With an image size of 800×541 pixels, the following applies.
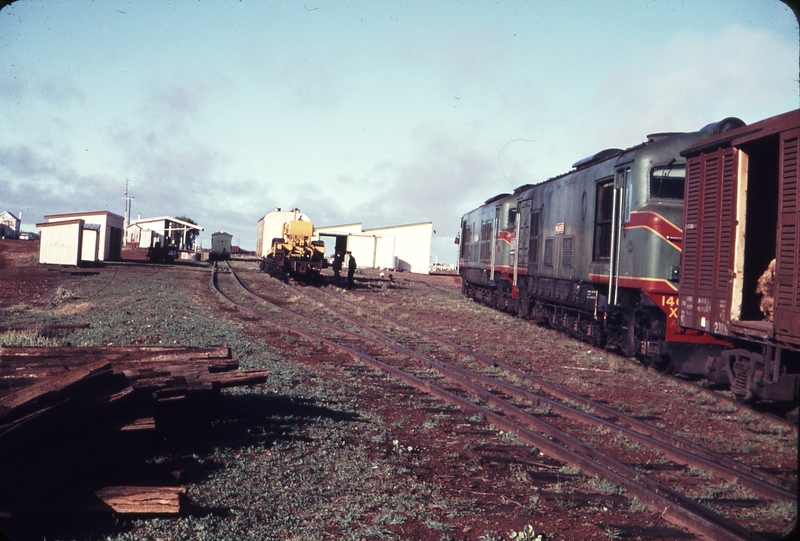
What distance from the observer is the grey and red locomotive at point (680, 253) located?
6.69 m

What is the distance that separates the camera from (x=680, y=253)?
924cm

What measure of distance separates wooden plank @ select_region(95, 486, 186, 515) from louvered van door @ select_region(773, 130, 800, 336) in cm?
563

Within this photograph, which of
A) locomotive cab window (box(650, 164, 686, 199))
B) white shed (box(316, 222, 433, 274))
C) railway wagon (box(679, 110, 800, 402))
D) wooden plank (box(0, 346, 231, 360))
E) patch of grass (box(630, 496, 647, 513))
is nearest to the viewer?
patch of grass (box(630, 496, 647, 513))

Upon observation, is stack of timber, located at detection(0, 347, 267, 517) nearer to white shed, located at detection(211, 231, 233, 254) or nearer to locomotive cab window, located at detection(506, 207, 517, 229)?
locomotive cab window, located at detection(506, 207, 517, 229)

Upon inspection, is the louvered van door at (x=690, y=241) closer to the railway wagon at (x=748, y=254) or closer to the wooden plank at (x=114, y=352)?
the railway wagon at (x=748, y=254)

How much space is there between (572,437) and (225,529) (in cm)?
366

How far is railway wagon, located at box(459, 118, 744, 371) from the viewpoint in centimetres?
986

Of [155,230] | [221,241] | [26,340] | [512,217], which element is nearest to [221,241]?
[221,241]

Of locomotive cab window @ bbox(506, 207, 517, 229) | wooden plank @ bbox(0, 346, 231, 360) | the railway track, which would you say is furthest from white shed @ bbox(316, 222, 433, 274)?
wooden plank @ bbox(0, 346, 231, 360)

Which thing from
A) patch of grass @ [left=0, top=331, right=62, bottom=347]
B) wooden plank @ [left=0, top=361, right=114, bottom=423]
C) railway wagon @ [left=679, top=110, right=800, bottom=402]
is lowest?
patch of grass @ [left=0, top=331, right=62, bottom=347]

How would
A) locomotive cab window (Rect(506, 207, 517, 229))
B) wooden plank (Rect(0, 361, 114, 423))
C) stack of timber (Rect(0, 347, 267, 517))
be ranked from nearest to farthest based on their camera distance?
stack of timber (Rect(0, 347, 267, 517))
wooden plank (Rect(0, 361, 114, 423))
locomotive cab window (Rect(506, 207, 517, 229))

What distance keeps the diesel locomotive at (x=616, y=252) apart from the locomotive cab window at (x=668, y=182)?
2 cm

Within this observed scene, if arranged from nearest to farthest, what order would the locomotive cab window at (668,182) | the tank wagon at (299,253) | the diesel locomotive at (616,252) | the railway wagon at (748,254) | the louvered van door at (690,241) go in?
the railway wagon at (748,254), the louvered van door at (690,241), the diesel locomotive at (616,252), the locomotive cab window at (668,182), the tank wagon at (299,253)

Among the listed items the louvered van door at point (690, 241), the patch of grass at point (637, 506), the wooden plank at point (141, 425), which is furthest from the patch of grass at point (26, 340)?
the louvered van door at point (690, 241)
